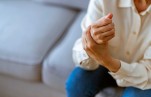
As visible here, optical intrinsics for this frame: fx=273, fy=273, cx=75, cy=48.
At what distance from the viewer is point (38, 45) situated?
1297 millimetres

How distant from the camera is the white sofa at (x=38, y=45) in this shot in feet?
4.10

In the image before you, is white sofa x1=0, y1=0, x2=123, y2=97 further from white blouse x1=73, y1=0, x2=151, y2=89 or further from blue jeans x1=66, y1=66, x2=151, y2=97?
white blouse x1=73, y1=0, x2=151, y2=89

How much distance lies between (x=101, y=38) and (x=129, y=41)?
0.20 meters

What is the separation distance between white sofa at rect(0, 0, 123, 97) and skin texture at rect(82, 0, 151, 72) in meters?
0.21

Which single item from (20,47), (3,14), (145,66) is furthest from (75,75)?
(3,14)

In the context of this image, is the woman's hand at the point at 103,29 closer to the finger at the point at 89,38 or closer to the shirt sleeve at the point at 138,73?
the finger at the point at 89,38

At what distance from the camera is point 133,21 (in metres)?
0.94

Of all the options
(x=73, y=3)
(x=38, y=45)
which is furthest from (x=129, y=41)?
(x=73, y=3)

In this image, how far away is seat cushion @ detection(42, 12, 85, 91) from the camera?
121 cm

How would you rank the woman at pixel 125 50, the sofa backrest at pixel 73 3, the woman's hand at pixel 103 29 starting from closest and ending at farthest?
1. the woman's hand at pixel 103 29
2. the woman at pixel 125 50
3. the sofa backrest at pixel 73 3

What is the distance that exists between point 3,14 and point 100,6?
2.39 feet

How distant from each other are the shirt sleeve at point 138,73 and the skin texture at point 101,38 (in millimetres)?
27

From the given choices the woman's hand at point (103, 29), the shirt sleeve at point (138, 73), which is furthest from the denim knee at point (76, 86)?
the woman's hand at point (103, 29)

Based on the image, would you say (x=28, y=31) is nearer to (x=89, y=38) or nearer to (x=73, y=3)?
(x=73, y=3)
